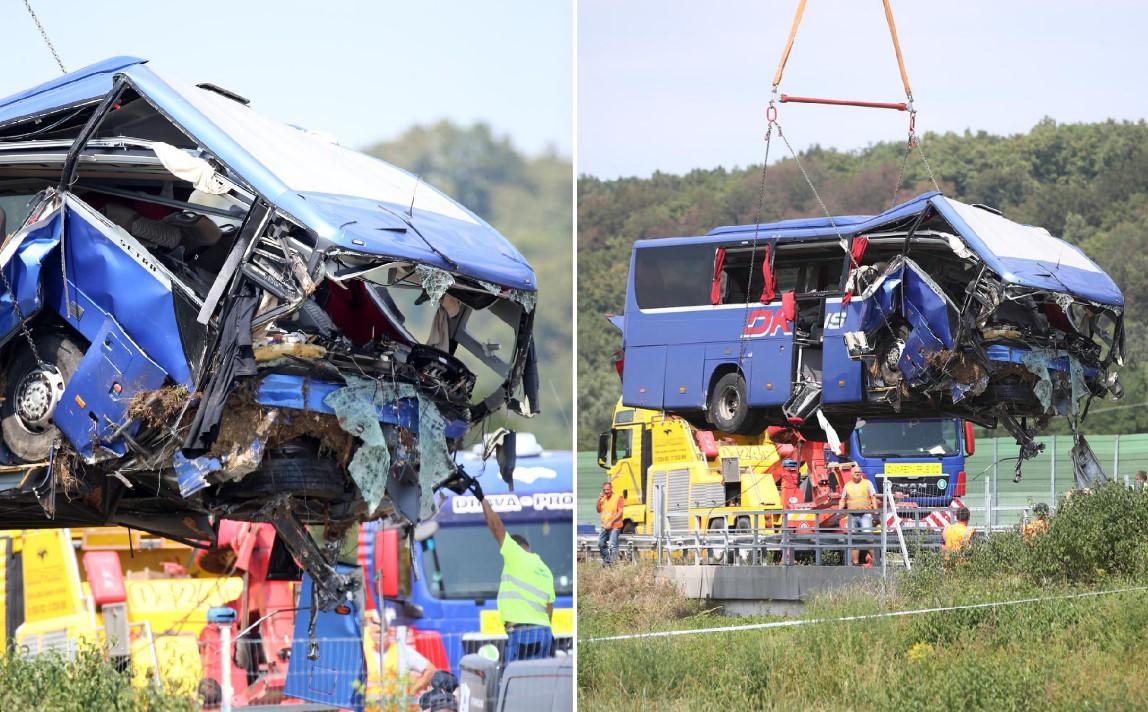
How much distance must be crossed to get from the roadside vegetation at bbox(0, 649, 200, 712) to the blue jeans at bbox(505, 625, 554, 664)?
13.7 ft

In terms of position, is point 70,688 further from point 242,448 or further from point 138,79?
point 138,79

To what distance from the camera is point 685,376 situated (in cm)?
2156

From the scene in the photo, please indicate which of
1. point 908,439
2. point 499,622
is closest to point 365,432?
point 499,622

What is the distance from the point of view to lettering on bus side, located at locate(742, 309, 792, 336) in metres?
20.3

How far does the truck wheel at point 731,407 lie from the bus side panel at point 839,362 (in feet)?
4.56

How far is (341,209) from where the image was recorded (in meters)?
10.3

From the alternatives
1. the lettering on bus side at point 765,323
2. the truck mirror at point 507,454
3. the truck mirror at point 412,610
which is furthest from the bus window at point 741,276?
the truck mirror at point 507,454

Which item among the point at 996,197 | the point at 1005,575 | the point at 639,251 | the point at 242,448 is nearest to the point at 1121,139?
the point at 996,197

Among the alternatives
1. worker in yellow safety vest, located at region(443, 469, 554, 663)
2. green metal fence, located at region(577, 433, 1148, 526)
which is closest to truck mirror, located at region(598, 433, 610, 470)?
green metal fence, located at region(577, 433, 1148, 526)

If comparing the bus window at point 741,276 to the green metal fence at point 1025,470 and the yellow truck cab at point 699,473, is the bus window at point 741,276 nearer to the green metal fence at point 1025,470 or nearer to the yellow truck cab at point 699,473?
the yellow truck cab at point 699,473

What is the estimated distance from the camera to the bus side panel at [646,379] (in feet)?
71.5

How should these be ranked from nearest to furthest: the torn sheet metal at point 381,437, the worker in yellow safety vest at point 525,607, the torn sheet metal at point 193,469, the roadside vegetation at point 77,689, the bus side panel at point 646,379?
the roadside vegetation at point 77,689
the torn sheet metal at point 193,469
the torn sheet metal at point 381,437
the worker in yellow safety vest at point 525,607
the bus side panel at point 646,379

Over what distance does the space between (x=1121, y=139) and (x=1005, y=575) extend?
39.8 meters

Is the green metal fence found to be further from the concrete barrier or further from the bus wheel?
the concrete barrier
